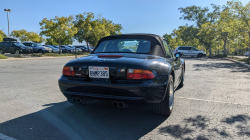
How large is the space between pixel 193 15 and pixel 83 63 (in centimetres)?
4243

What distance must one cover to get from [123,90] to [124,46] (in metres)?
1.37

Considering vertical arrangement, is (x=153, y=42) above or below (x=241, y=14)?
below

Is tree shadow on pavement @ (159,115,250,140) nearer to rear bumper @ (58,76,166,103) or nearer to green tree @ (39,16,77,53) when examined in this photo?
rear bumper @ (58,76,166,103)

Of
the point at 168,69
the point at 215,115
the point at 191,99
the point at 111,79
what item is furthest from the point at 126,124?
the point at 191,99

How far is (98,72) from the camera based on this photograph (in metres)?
3.29

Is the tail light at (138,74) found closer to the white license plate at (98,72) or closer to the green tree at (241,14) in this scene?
the white license plate at (98,72)

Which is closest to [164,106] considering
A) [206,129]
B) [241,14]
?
[206,129]

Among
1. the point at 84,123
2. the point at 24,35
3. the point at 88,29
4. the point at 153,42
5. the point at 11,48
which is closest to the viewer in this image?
the point at 84,123

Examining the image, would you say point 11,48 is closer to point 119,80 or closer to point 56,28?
point 56,28

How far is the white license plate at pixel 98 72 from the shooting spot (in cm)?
324

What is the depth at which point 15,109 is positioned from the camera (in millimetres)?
4129

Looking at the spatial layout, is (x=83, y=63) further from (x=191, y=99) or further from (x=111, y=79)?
(x=191, y=99)

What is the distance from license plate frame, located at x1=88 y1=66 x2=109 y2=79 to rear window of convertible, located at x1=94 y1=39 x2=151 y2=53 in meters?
0.97

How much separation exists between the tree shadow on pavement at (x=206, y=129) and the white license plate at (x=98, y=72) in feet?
3.86
